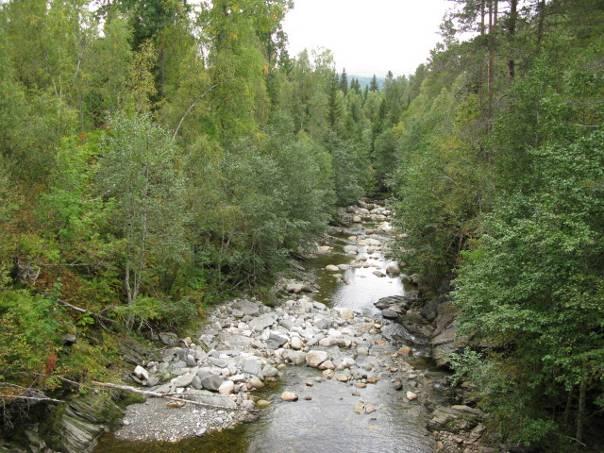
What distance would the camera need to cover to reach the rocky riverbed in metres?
13.7

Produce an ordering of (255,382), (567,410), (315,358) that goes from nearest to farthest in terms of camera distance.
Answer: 1. (567,410)
2. (255,382)
3. (315,358)

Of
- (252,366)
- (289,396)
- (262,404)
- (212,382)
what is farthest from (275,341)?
(262,404)

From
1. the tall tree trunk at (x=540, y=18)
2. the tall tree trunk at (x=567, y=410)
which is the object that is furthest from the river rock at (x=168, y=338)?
the tall tree trunk at (x=540, y=18)

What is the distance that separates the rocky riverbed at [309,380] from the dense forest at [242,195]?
1627 mm

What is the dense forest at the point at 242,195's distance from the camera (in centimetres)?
1072

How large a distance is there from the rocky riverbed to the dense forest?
64.1 inches

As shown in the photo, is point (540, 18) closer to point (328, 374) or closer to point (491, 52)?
point (491, 52)

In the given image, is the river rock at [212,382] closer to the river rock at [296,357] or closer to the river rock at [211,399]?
the river rock at [211,399]

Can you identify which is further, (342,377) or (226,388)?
(342,377)

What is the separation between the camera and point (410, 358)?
1944 cm

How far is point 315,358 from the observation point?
61.2ft

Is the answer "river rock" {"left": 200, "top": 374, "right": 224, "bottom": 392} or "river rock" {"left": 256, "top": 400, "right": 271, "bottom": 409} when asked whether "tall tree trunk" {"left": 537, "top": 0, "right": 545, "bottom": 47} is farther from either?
"river rock" {"left": 200, "top": 374, "right": 224, "bottom": 392}

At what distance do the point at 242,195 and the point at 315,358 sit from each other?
904cm

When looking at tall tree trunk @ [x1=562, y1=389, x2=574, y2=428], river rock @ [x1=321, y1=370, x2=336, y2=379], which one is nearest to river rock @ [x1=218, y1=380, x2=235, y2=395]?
river rock @ [x1=321, y1=370, x2=336, y2=379]
